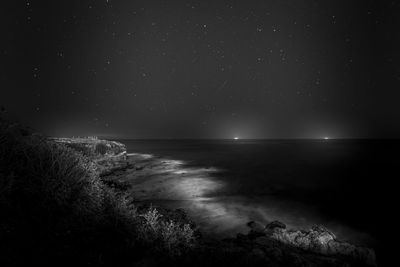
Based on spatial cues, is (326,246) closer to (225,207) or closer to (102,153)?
(225,207)

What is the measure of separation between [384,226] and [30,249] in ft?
55.4

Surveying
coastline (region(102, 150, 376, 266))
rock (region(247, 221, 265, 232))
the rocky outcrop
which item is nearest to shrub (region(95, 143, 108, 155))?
coastline (region(102, 150, 376, 266))

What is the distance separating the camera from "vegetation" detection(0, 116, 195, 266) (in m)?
5.07

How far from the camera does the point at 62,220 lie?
19.6 ft

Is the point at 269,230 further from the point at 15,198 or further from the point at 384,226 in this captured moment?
the point at 15,198

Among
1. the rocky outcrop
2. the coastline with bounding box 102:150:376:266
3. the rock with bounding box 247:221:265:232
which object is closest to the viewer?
the rocky outcrop

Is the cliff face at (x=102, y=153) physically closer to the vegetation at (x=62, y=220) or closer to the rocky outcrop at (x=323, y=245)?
the vegetation at (x=62, y=220)

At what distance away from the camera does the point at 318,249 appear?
880 centimetres

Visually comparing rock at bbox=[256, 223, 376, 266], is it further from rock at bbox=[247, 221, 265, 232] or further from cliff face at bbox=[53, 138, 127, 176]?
cliff face at bbox=[53, 138, 127, 176]

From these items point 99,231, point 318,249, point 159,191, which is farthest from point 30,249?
point 159,191

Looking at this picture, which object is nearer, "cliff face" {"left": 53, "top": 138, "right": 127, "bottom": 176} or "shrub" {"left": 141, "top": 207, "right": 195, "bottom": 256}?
"shrub" {"left": 141, "top": 207, "right": 195, "bottom": 256}

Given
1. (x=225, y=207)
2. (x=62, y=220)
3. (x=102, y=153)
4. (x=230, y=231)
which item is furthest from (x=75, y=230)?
(x=102, y=153)

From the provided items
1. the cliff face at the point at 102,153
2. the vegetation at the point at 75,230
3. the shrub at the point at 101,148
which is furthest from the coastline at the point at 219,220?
the shrub at the point at 101,148

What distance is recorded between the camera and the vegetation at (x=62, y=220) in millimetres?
5066
